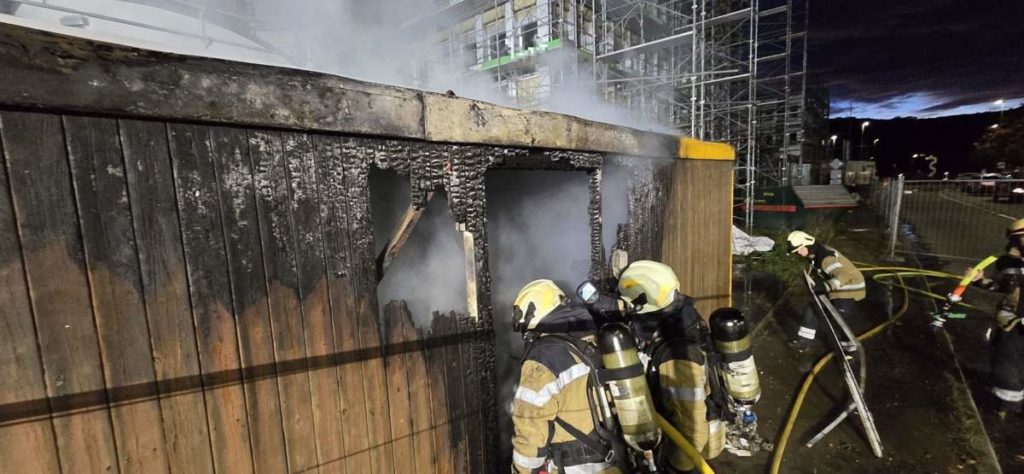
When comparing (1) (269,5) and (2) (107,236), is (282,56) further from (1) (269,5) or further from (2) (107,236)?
(2) (107,236)

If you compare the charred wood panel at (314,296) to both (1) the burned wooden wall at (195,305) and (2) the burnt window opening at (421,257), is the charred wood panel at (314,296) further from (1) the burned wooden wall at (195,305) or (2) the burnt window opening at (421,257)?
(2) the burnt window opening at (421,257)

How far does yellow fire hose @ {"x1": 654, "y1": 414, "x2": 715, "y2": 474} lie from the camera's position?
2.81m

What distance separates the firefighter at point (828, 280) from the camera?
6.10m

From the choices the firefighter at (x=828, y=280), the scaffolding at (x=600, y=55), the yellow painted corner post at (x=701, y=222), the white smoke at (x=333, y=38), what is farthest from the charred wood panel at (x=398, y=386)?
the scaffolding at (x=600, y=55)

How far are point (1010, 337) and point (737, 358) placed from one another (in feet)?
13.1

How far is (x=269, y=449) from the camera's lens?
2.10 meters

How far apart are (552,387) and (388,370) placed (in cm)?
103

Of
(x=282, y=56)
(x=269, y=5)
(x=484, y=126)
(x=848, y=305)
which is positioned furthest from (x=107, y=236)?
(x=269, y=5)

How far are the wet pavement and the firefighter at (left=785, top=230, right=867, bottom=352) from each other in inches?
15.8

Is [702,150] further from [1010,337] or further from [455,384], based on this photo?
[455,384]

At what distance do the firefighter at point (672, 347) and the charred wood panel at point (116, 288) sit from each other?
9.27 ft

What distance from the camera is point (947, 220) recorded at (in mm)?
13141

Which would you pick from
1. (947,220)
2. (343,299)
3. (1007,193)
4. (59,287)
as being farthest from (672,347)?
(1007,193)

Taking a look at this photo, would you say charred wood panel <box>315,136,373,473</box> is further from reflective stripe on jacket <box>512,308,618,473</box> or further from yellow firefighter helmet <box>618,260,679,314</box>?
yellow firefighter helmet <box>618,260,679,314</box>
